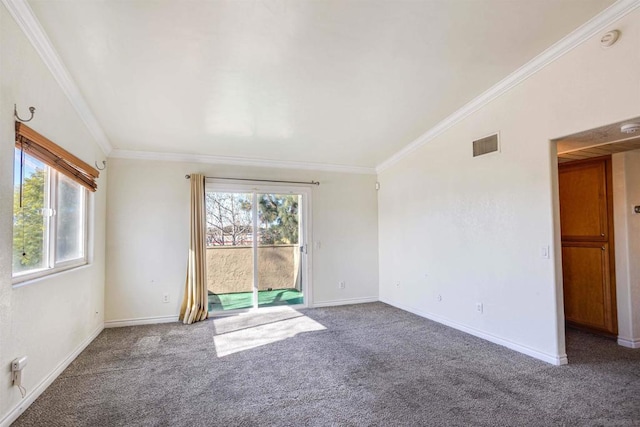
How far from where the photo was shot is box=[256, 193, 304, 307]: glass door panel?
5051 mm

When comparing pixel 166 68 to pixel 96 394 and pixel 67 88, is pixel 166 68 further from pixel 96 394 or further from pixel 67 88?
pixel 96 394

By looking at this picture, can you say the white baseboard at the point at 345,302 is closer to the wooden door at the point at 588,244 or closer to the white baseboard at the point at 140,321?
the white baseboard at the point at 140,321

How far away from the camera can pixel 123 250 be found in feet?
14.1

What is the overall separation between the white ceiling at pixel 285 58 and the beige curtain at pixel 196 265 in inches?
29.9

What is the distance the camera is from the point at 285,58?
2746 mm

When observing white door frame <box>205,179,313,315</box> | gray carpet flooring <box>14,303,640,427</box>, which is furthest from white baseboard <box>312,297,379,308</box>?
gray carpet flooring <box>14,303,640,427</box>

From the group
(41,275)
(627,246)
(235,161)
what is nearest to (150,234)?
(235,161)

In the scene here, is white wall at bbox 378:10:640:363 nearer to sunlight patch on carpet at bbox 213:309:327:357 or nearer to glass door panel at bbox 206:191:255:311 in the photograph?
sunlight patch on carpet at bbox 213:309:327:357

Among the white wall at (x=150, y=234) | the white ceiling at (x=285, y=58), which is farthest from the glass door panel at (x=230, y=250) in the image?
the white ceiling at (x=285, y=58)

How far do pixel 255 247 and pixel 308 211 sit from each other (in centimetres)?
102

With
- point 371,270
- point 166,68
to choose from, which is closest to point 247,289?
point 371,270

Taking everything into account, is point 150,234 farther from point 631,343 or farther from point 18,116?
point 631,343

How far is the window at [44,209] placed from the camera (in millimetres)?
2254

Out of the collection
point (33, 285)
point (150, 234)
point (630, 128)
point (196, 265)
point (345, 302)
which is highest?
point (630, 128)
